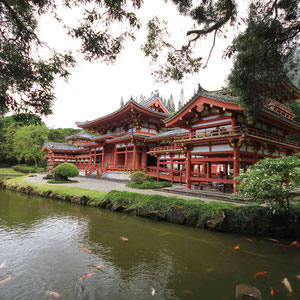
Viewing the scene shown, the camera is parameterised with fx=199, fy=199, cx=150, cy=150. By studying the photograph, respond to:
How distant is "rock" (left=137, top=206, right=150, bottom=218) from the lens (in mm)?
8997

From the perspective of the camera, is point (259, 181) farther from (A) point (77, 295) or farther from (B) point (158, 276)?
(A) point (77, 295)

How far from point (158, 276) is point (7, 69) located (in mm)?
6568

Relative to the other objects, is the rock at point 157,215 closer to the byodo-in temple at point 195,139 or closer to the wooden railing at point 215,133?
the byodo-in temple at point 195,139

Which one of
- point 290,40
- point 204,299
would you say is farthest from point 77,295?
point 290,40

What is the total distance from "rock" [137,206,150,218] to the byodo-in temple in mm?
5246

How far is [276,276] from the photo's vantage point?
4.36 meters

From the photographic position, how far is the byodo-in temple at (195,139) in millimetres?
12695

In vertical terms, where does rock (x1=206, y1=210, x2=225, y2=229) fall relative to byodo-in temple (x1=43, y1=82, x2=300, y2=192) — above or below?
below

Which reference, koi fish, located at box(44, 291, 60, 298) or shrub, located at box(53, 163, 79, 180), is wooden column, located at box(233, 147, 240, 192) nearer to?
koi fish, located at box(44, 291, 60, 298)

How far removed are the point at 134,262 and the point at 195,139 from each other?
1020 cm

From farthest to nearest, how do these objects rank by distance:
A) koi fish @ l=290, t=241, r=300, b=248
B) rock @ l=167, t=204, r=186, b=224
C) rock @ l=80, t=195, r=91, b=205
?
rock @ l=80, t=195, r=91, b=205, rock @ l=167, t=204, r=186, b=224, koi fish @ l=290, t=241, r=300, b=248

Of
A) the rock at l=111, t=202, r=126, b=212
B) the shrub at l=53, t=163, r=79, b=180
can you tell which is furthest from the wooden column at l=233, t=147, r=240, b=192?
the shrub at l=53, t=163, r=79, b=180

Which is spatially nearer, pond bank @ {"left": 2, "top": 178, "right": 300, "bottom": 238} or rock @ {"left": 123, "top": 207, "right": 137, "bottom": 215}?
pond bank @ {"left": 2, "top": 178, "right": 300, "bottom": 238}

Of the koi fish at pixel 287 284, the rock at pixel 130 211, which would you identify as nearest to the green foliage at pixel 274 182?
the koi fish at pixel 287 284
